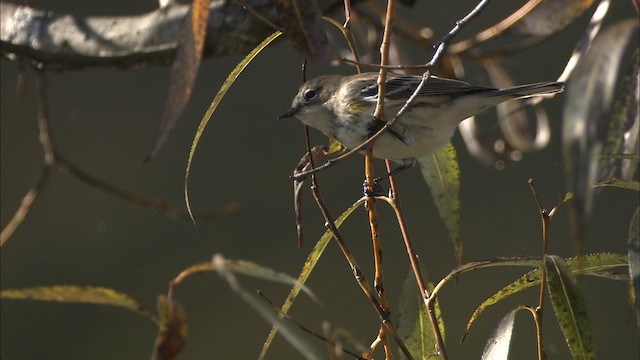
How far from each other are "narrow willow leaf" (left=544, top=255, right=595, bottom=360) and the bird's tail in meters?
0.37

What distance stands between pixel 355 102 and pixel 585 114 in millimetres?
673

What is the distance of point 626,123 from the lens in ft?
3.35

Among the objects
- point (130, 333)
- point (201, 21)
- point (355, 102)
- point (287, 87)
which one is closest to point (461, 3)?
point (287, 87)

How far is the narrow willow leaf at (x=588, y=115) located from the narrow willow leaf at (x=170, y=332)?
28 centimetres

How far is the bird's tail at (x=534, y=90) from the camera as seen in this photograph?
1163 mm

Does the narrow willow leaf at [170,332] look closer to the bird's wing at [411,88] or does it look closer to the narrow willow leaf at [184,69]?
the narrow willow leaf at [184,69]

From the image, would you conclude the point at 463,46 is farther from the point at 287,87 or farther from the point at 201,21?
the point at 287,87

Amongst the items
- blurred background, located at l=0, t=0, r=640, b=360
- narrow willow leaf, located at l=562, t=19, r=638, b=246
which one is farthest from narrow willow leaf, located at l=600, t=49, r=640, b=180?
blurred background, located at l=0, t=0, r=640, b=360

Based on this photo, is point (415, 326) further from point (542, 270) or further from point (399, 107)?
point (399, 107)

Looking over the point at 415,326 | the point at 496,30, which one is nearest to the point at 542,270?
the point at 415,326

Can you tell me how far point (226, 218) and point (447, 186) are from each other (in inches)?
87.8

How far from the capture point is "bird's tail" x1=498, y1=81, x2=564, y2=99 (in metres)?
1.16

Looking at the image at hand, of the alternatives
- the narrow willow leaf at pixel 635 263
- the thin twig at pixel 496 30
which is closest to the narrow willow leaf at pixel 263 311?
the narrow willow leaf at pixel 635 263

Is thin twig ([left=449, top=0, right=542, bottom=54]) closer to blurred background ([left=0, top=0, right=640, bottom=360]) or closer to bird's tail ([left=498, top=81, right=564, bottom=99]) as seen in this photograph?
bird's tail ([left=498, top=81, right=564, bottom=99])
